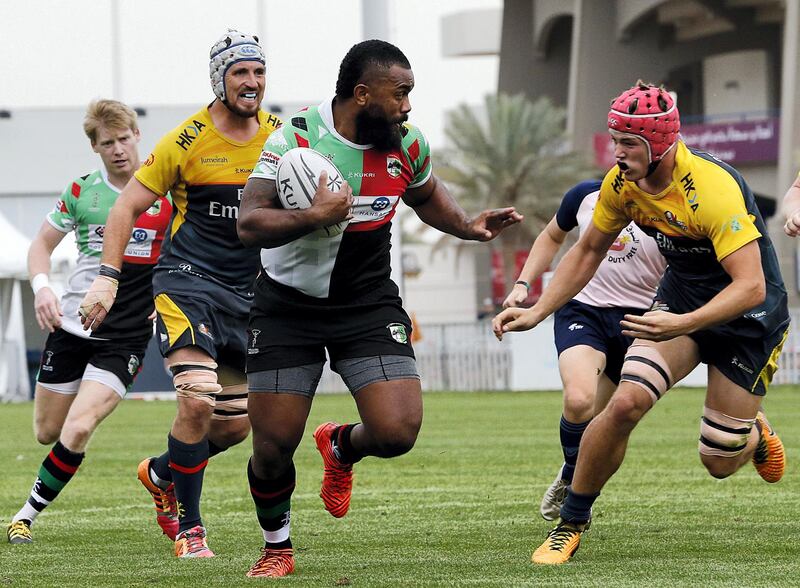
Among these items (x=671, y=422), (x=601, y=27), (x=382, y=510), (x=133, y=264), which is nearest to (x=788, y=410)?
(x=671, y=422)

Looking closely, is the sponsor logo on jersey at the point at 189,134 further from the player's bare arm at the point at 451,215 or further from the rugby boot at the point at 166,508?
the rugby boot at the point at 166,508

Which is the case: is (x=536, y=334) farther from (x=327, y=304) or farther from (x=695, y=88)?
(x=695, y=88)

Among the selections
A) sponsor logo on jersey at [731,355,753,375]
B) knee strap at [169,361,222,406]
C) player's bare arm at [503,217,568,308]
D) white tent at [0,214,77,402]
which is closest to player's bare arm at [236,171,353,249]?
knee strap at [169,361,222,406]

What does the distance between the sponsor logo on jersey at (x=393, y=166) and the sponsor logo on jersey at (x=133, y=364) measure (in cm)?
283

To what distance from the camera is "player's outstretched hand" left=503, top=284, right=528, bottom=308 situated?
6.91 metres

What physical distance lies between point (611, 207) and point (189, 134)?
216 cm

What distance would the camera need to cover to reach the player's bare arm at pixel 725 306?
6133 mm

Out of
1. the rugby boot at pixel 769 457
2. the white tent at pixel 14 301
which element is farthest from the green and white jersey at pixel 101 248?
the white tent at pixel 14 301

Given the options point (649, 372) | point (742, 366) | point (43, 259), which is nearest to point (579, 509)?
point (649, 372)

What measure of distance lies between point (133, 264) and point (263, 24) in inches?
1426

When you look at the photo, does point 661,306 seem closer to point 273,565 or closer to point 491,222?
point 491,222

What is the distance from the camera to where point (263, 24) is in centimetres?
4409

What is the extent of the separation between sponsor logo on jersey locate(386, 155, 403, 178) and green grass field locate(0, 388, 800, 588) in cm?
175

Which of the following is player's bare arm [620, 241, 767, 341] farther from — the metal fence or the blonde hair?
the metal fence
